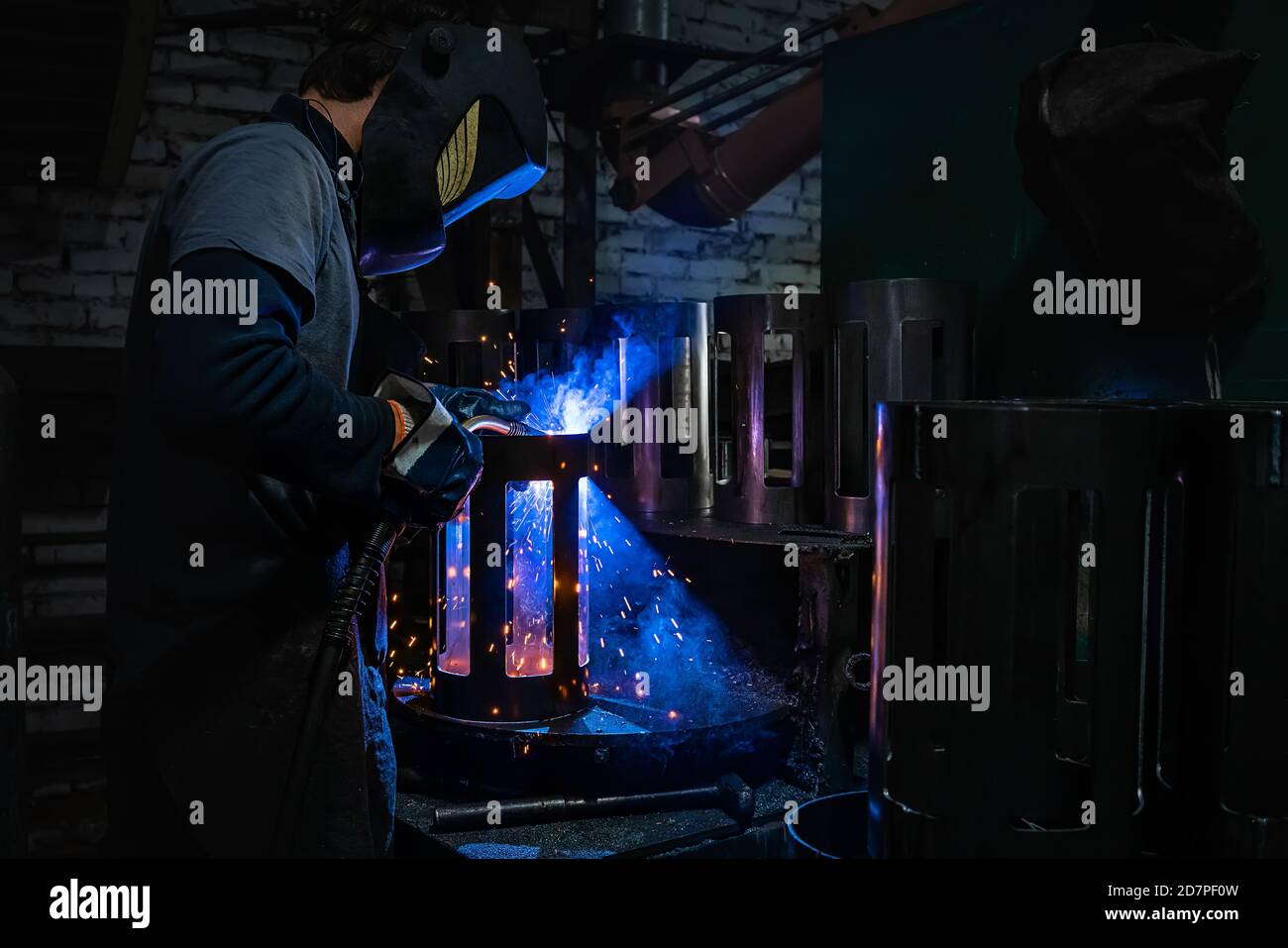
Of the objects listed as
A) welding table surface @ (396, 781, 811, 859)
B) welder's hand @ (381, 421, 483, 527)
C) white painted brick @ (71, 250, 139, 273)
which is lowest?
welding table surface @ (396, 781, 811, 859)

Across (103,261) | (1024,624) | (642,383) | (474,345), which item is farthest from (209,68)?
(1024,624)

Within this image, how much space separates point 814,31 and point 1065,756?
368 cm

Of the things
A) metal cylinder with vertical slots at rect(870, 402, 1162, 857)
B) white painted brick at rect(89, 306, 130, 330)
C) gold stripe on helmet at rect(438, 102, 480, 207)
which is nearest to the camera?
metal cylinder with vertical slots at rect(870, 402, 1162, 857)

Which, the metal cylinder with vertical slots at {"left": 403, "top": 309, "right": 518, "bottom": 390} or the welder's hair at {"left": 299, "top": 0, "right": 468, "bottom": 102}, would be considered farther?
the metal cylinder with vertical slots at {"left": 403, "top": 309, "right": 518, "bottom": 390}

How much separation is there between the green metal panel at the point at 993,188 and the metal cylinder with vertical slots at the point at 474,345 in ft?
3.94

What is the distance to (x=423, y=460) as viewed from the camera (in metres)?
1.60

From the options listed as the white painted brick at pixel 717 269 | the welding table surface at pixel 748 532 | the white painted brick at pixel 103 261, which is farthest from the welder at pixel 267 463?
the white painted brick at pixel 717 269

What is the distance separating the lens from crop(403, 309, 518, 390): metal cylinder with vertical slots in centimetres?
296

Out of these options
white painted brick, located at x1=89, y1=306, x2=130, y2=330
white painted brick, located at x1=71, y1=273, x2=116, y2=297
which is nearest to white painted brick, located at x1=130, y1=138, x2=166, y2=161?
white painted brick, located at x1=71, y1=273, x2=116, y2=297

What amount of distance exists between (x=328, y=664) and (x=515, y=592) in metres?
0.86

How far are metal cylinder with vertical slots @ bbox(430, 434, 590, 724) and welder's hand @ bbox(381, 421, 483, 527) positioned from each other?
47 centimetres

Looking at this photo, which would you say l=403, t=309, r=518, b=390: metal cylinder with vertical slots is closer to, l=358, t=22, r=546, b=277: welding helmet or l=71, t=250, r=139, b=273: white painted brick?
l=358, t=22, r=546, b=277: welding helmet

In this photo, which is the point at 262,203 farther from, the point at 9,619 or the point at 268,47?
the point at 268,47

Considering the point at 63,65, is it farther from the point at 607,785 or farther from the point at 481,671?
the point at 607,785
